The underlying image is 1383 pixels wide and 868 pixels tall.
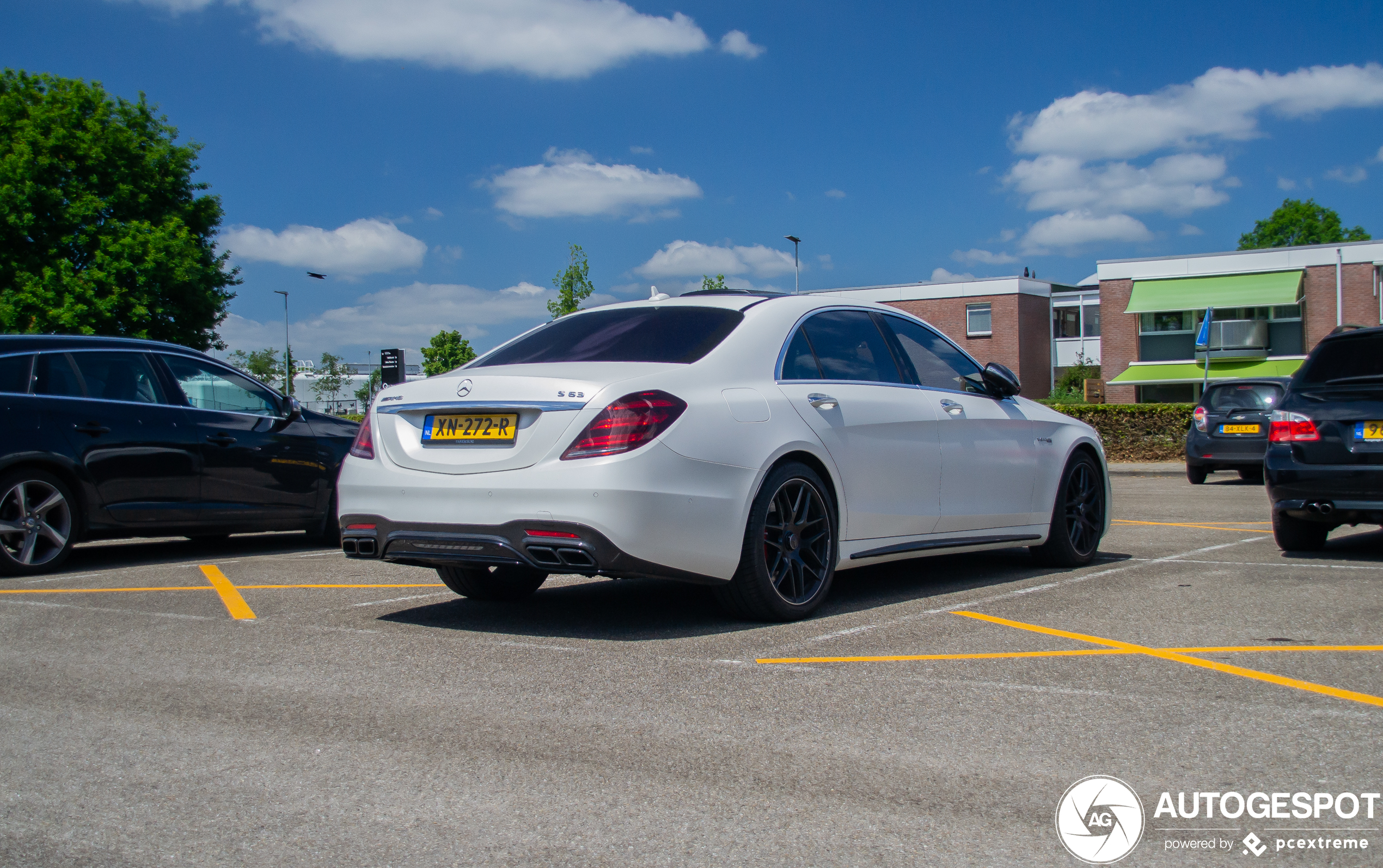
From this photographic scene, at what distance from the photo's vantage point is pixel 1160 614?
574 centimetres

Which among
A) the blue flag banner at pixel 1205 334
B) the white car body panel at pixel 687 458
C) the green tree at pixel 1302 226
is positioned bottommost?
the white car body panel at pixel 687 458

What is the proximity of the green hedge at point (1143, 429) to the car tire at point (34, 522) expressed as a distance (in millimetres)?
21697

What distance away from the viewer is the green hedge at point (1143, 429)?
26.0 m

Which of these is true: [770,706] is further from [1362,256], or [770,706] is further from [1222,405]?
[1362,256]

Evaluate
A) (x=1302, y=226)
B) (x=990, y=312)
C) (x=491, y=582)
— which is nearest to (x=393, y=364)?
(x=491, y=582)

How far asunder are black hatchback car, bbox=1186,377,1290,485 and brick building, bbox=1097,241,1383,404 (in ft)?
72.0

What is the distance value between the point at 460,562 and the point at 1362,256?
43047 mm

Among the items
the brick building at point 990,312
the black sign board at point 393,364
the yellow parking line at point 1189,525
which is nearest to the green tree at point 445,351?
the brick building at point 990,312

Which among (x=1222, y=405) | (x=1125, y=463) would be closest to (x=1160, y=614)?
(x=1222, y=405)

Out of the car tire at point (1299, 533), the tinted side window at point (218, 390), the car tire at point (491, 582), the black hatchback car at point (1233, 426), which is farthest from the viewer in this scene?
the black hatchback car at point (1233, 426)

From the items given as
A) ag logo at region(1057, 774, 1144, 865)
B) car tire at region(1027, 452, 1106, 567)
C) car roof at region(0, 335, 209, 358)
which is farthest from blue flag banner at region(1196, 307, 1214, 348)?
ag logo at region(1057, 774, 1144, 865)

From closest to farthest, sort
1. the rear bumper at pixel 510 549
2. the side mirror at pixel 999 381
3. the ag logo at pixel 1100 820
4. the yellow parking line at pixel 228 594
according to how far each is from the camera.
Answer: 1. the ag logo at pixel 1100 820
2. the rear bumper at pixel 510 549
3. the yellow parking line at pixel 228 594
4. the side mirror at pixel 999 381

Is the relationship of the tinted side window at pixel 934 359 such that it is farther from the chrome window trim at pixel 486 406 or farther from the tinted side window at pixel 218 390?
the tinted side window at pixel 218 390

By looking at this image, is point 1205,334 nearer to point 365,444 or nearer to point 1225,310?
point 1225,310
